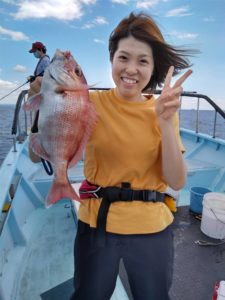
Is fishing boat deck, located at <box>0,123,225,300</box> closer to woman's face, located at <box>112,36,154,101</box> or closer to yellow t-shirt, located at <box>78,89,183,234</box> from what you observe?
yellow t-shirt, located at <box>78,89,183,234</box>

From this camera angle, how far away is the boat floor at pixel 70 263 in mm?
2506

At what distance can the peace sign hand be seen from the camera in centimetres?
136

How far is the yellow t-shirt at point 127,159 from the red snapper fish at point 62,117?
199mm

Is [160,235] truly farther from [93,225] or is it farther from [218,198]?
[218,198]

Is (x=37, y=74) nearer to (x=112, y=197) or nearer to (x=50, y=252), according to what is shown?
(x=112, y=197)

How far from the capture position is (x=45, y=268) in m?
2.80

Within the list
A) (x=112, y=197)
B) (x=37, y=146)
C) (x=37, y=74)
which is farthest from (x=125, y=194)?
(x=37, y=74)

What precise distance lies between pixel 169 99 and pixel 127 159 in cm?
42

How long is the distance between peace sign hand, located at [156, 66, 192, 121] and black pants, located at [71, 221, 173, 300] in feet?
2.40

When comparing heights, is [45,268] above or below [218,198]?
below

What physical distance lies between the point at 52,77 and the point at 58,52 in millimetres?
126

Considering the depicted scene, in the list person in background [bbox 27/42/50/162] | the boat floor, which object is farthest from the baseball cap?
the boat floor

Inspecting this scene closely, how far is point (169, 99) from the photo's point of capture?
1366mm

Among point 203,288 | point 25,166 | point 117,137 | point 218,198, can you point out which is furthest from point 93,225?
point 25,166
